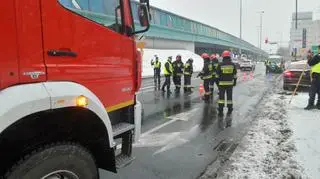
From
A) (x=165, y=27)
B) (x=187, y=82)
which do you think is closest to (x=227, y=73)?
(x=187, y=82)

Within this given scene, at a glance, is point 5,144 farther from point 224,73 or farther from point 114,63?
point 224,73

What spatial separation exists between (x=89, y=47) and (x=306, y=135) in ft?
19.3

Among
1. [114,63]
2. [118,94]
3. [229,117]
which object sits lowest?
[229,117]

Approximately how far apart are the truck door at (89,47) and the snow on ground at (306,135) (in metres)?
3.10

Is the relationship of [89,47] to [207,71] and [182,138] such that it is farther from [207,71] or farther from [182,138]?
[207,71]

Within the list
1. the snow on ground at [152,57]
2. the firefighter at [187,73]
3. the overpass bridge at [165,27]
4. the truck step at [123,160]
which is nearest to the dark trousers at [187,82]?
the firefighter at [187,73]

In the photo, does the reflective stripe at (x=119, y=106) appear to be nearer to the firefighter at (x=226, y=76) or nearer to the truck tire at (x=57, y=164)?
the truck tire at (x=57, y=164)

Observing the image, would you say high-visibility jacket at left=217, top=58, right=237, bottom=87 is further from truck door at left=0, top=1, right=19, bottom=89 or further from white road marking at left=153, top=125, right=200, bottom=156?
truck door at left=0, top=1, right=19, bottom=89

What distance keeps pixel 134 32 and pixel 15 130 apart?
1.93 metres

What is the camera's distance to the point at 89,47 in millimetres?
3463

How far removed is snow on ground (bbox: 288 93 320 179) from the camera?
571 centimetres

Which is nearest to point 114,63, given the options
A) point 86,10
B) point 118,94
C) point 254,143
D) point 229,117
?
point 118,94

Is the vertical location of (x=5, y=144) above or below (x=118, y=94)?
below

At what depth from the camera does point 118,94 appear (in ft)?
13.3
